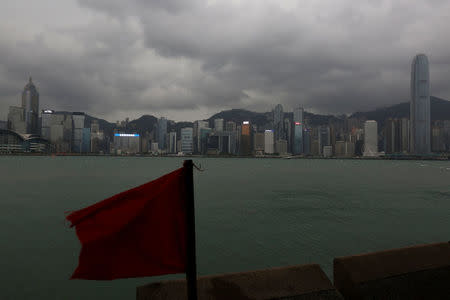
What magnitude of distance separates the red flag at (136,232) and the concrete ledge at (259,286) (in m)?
0.73

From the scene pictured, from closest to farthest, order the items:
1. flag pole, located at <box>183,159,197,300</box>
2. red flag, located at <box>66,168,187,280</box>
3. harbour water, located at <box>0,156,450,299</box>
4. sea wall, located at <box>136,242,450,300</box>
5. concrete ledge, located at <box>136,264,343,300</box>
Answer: red flag, located at <box>66,168,187,280</box>, flag pole, located at <box>183,159,197,300</box>, concrete ledge, located at <box>136,264,343,300</box>, sea wall, located at <box>136,242,450,300</box>, harbour water, located at <box>0,156,450,299</box>

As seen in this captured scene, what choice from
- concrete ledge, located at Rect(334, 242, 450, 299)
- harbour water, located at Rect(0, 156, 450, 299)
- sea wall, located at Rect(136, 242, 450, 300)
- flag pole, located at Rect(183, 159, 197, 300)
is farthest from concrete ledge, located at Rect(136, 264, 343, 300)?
harbour water, located at Rect(0, 156, 450, 299)

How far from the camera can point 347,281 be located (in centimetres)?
374

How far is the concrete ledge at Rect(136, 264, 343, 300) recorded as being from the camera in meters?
3.11

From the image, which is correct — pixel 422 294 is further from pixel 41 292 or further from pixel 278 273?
pixel 41 292

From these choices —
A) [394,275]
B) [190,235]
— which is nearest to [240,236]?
[394,275]

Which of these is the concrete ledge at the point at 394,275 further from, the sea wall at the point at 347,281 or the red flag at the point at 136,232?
the red flag at the point at 136,232

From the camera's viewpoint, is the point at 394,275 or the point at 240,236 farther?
the point at 240,236

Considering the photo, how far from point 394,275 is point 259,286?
2.03 metres

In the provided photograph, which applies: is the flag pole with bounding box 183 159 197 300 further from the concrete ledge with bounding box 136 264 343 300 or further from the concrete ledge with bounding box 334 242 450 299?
the concrete ledge with bounding box 334 242 450 299

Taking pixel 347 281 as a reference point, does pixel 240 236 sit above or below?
below

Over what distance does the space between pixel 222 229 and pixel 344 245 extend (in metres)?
6.51

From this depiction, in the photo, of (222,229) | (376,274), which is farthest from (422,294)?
(222,229)

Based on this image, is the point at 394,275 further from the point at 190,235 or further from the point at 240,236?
the point at 240,236
